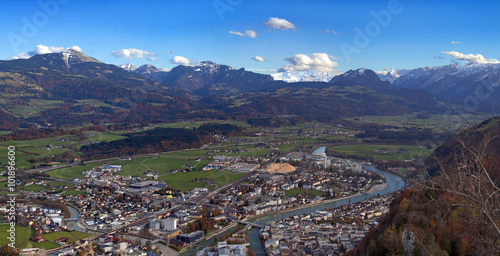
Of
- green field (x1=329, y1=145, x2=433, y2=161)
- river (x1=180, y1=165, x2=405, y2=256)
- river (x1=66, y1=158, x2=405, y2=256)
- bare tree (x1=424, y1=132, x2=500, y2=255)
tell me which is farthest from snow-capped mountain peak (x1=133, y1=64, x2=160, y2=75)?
bare tree (x1=424, y1=132, x2=500, y2=255)

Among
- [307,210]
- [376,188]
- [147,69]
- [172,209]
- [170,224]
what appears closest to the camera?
[170,224]

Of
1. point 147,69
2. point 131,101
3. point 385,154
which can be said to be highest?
point 147,69

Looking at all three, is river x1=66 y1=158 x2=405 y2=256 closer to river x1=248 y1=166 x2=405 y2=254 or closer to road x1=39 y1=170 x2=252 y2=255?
river x1=248 y1=166 x2=405 y2=254

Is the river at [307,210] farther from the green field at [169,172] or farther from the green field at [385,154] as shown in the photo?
the green field at [169,172]

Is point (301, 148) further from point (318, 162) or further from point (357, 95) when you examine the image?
point (357, 95)

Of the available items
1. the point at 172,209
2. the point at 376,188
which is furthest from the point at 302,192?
the point at 172,209

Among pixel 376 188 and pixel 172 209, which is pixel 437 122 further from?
pixel 172 209

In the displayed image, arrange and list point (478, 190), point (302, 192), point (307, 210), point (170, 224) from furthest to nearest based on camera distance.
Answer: point (302, 192)
point (307, 210)
point (170, 224)
point (478, 190)

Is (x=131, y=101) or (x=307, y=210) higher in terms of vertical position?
(x=131, y=101)
